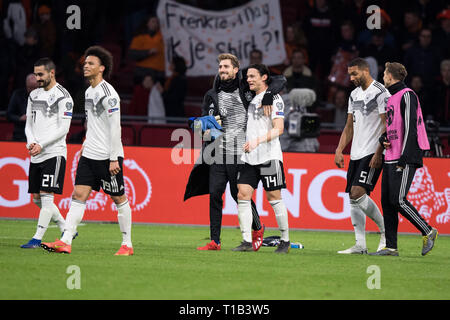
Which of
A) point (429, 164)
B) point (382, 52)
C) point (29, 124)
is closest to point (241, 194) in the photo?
point (29, 124)

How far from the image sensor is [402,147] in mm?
10102

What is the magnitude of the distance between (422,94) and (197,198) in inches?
224

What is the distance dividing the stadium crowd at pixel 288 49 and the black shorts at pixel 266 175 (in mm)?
7088

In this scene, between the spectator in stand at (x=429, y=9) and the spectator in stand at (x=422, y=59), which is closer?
the spectator in stand at (x=422, y=59)

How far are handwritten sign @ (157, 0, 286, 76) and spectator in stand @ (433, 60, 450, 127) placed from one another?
3.58 m

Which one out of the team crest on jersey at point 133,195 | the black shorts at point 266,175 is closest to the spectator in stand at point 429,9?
the team crest on jersey at point 133,195

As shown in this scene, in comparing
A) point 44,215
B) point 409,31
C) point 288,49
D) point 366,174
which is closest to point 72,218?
point 44,215

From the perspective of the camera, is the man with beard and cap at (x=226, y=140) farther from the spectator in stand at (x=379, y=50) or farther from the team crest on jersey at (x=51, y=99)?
the spectator in stand at (x=379, y=50)

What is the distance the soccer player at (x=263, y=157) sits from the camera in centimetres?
1005

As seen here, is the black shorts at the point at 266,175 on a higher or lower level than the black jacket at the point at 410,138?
lower

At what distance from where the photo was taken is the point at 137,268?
324 inches

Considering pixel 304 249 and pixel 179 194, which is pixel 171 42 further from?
pixel 304 249

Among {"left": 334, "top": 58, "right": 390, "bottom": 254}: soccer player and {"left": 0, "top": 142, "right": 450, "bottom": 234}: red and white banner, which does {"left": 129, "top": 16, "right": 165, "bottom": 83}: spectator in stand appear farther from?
{"left": 334, "top": 58, "right": 390, "bottom": 254}: soccer player

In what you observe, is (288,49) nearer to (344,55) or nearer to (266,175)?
(344,55)
